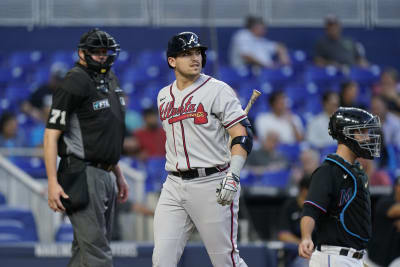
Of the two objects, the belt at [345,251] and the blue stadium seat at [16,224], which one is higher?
the belt at [345,251]

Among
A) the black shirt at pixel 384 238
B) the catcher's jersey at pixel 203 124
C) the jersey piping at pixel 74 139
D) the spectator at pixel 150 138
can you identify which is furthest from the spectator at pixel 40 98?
the catcher's jersey at pixel 203 124

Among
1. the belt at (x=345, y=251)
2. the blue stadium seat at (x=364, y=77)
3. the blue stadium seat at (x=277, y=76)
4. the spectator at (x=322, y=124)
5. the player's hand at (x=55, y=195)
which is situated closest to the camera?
the belt at (x=345, y=251)

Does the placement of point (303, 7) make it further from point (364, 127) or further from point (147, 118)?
point (364, 127)

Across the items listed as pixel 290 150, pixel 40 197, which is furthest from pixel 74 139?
pixel 290 150

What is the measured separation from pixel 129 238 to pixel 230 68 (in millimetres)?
4742

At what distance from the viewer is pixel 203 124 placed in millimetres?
4512

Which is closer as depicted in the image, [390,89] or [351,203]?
[351,203]

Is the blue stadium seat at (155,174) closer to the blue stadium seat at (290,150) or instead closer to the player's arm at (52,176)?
the blue stadium seat at (290,150)

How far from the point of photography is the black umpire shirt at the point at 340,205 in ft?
14.5

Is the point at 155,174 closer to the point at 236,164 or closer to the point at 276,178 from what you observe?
the point at 276,178

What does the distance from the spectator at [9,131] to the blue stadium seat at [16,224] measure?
2348mm

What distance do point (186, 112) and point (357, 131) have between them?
101cm

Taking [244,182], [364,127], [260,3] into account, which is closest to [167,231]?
[364,127]

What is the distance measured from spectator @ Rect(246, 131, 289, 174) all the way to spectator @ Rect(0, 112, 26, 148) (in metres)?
2.86
